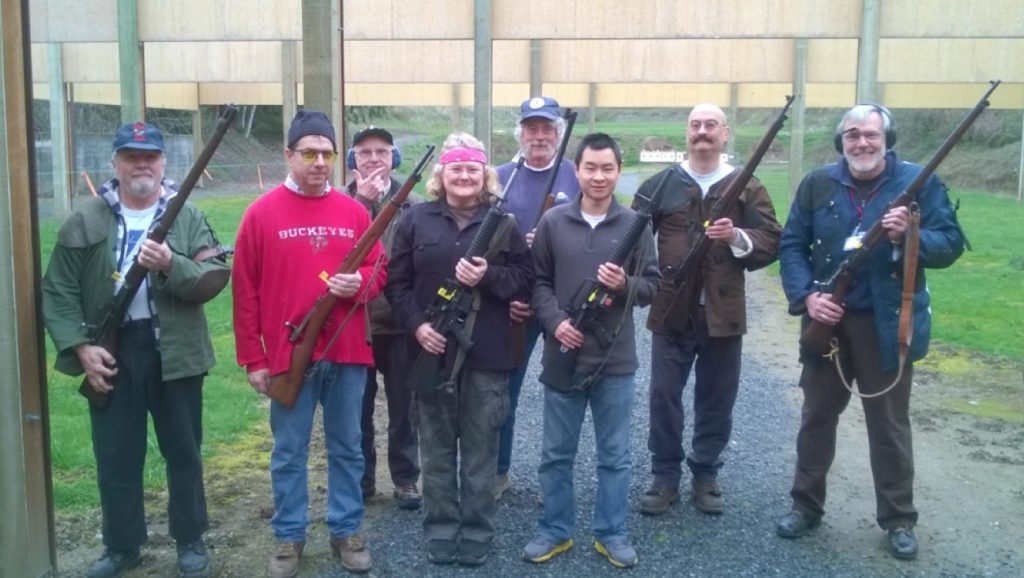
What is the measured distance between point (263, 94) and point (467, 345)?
2502 centimetres

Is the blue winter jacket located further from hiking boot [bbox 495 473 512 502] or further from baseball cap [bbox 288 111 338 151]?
baseball cap [bbox 288 111 338 151]

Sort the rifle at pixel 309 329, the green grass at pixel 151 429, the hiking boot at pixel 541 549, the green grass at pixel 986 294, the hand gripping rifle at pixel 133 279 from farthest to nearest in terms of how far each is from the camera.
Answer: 1. the green grass at pixel 986 294
2. the green grass at pixel 151 429
3. the hiking boot at pixel 541 549
4. the rifle at pixel 309 329
5. the hand gripping rifle at pixel 133 279

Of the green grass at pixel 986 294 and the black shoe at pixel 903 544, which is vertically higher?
the green grass at pixel 986 294

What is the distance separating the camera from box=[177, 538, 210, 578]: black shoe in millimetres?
4586

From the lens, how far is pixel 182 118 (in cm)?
3716

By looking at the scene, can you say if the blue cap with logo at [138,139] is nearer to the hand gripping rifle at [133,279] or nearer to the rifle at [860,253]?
the hand gripping rifle at [133,279]

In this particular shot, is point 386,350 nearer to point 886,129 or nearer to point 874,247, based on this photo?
point 874,247

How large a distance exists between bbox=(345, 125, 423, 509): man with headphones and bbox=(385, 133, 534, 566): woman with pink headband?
0.47 metres

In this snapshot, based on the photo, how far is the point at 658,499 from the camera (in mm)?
5504

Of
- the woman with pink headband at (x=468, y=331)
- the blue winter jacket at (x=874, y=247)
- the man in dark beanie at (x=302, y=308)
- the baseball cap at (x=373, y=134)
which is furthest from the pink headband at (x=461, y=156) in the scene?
the blue winter jacket at (x=874, y=247)

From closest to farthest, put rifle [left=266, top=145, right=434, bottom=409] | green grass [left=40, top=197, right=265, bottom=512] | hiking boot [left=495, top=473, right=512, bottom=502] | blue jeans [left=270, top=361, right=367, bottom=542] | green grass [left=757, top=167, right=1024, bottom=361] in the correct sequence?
rifle [left=266, top=145, right=434, bottom=409] < blue jeans [left=270, top=361, right=367, bottom=542] < hiking boot [left=495, top=473, right=512, bottom=502] < green grass [left=40, top=197, right=265, bottom=512] < green grass [left=757, top=167, right=1024, bottom=361]

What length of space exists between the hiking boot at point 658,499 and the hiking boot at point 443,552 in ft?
3.95

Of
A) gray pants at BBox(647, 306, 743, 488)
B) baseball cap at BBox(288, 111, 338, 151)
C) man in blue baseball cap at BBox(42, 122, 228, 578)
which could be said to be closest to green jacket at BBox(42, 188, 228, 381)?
man in blue baseball cap at BBox(42, 122, 228, 578)

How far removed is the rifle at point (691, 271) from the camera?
17.4 feet
